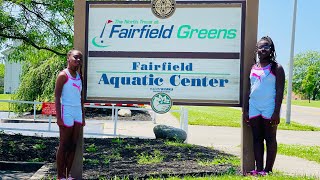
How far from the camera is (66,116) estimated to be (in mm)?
5285

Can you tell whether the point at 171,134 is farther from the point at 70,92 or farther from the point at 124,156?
the point at 70,92

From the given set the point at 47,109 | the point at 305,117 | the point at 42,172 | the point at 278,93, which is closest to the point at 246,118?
the point at 278,93

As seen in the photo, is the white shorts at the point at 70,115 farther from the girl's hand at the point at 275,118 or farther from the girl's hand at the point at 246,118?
the girl's hand at the point at 275,118

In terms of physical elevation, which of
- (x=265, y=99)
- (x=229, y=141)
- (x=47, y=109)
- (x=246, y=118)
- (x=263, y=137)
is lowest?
(x=229, y=141)

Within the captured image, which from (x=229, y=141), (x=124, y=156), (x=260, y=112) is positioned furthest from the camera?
(x=229, y=141)

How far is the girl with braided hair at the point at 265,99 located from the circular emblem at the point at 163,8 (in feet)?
4.15

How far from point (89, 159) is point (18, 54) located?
12.7 feet

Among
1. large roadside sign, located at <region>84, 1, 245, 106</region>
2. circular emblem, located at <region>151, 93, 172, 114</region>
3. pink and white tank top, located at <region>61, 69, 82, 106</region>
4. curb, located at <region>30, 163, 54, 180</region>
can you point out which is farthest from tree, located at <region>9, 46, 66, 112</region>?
pink and white tank top, located at <region>61, 69, 82, 106</region>

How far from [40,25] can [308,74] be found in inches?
3856

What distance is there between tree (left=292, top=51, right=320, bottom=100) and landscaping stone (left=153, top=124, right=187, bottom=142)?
95250 mm

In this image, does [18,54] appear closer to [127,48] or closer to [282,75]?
[127,48]

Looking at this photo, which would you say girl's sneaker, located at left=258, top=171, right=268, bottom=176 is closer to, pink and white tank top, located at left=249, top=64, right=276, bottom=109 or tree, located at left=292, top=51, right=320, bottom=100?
pink and white tank top, located at left=249, top=64, right=276, bottom=109

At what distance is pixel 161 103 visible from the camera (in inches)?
231

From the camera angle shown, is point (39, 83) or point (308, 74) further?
point (308, 74)
